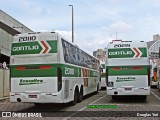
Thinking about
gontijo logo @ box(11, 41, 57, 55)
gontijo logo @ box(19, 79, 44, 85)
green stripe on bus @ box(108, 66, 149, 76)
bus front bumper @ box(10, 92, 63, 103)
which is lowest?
bus front bumper @ box(10, 92, 63, 103)

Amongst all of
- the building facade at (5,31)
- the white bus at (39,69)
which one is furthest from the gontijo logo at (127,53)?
the building facade at (5,31)

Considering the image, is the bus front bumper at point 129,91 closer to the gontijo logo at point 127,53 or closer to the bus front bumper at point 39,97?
the gontijo logo at point 127,53

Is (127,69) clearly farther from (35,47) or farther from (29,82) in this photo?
(29,82)

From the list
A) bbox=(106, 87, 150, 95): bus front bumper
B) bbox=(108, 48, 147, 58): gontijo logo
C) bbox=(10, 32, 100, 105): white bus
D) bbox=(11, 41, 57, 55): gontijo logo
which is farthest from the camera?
bbox=(108, 48, 147, 58): gontijo logo

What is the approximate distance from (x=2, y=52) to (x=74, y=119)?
63.9 ft

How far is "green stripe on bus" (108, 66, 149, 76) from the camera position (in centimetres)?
1622

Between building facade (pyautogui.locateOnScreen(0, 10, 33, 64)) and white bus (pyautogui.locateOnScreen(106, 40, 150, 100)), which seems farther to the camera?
building facade (pyautogui.locateOnScreen(0, 10, 33, 64))

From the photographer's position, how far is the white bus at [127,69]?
1608 cm

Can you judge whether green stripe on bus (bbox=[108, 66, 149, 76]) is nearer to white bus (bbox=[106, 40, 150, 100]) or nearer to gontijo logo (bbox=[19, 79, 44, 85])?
white bus (bbox=[106, 40, 150, 100])

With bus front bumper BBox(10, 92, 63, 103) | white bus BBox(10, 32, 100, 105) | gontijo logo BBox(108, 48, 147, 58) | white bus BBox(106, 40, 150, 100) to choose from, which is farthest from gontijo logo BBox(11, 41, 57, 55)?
gontijo logo BBox(108, 48, 147, 58)

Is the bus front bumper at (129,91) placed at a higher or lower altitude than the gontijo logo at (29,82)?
lower

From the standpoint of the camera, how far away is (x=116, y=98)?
19.1 meters

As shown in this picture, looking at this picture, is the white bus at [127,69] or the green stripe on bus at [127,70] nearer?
the white bus at [127,69]

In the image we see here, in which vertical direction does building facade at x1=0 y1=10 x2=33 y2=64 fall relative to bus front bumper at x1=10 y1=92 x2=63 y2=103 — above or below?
above
